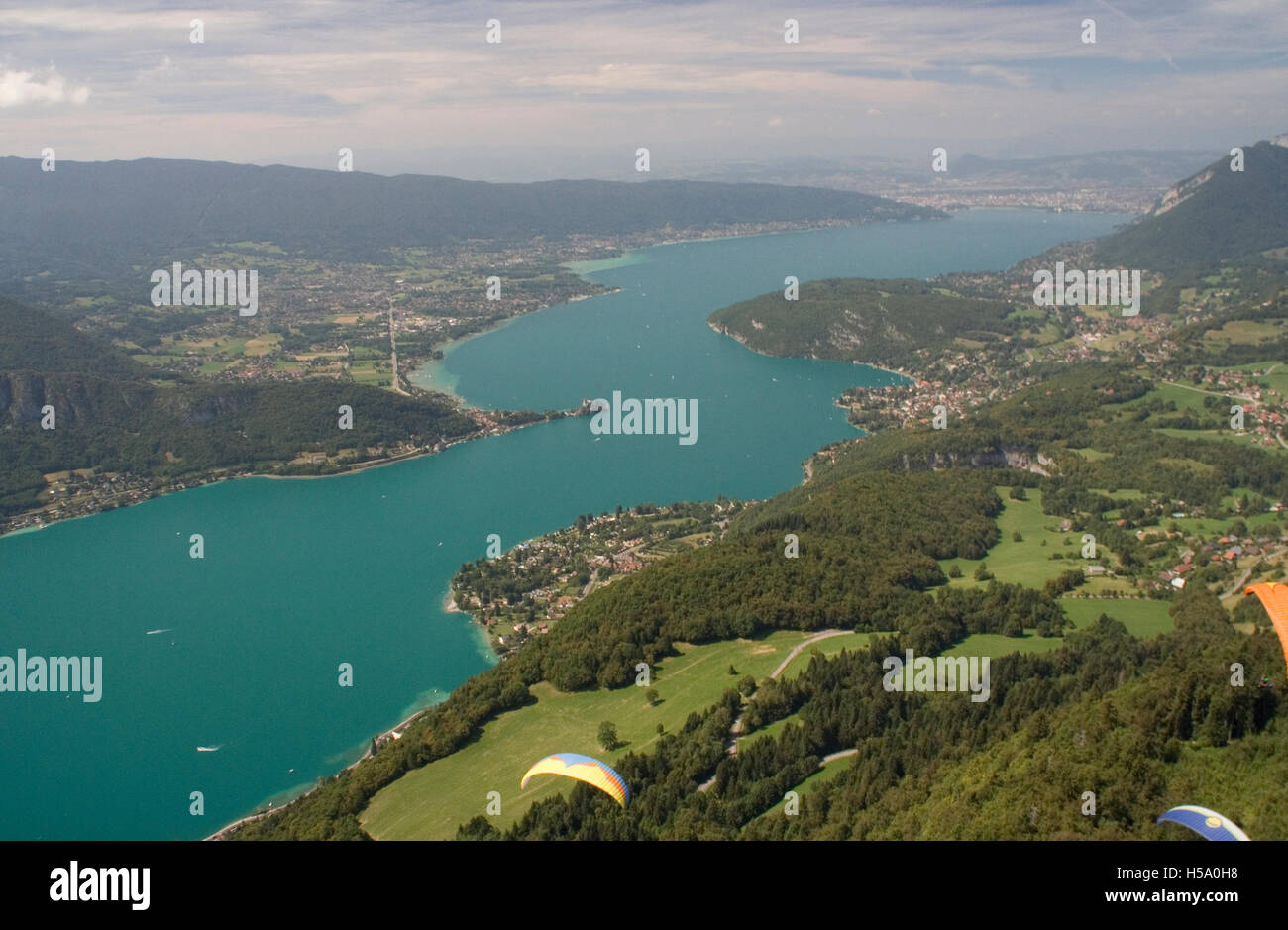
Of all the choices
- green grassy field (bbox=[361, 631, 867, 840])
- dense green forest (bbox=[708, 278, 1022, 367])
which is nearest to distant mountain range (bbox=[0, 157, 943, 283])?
dense green forest (bbox=[708, 278, 1022, 367])

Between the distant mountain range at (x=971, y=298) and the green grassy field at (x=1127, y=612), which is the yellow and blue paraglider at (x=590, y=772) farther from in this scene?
the distant mountain range at (x=971, y=298)

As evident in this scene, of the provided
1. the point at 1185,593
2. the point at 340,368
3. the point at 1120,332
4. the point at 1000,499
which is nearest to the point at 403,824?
the point at 1185,593

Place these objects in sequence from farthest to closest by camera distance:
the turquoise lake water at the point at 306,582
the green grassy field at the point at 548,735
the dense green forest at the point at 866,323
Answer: the dense green forest at the point at 866,323 < the turquoise lake water at the point at 306,582 < the green grassy field at the point at 548,735

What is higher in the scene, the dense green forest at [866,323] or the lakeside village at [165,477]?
the dense green forest at [866,323]

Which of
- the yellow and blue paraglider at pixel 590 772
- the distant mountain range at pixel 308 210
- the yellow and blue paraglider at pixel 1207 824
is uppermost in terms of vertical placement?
the distant mountain range at pixel 308 210

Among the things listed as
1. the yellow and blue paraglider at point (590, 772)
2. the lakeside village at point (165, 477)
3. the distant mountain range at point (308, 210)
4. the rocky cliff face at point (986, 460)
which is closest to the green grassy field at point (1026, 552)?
the rocky cliff face at point (986, 460)

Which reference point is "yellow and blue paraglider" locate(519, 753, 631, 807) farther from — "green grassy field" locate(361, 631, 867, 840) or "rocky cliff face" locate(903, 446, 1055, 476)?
"rocky cliff face" locate(903, 446, 1055, 476)

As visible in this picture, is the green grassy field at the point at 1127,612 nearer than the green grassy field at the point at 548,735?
No
